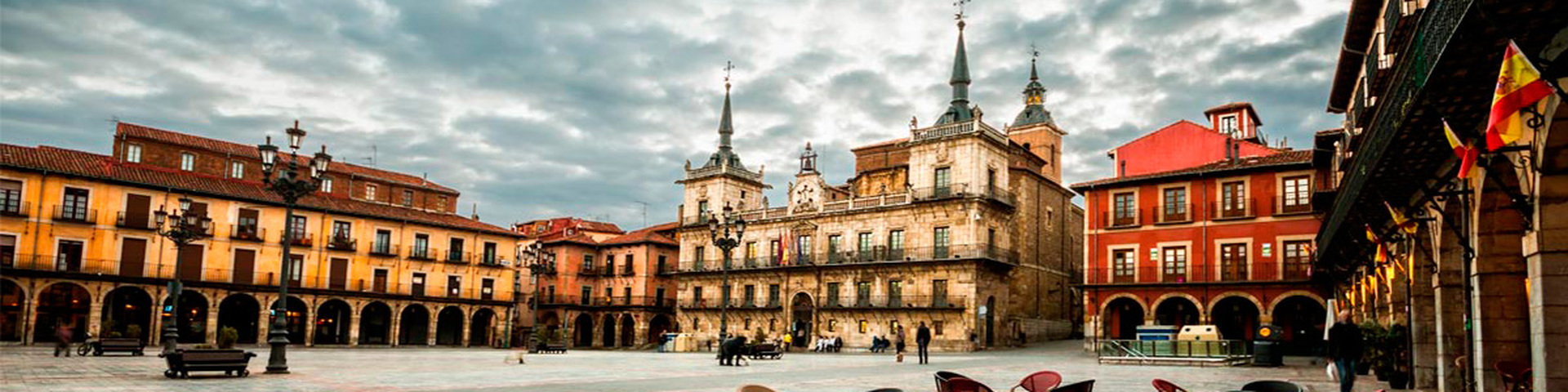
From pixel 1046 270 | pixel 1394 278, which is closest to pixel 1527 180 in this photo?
pixel 1394 278

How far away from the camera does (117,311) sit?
46.1 meters

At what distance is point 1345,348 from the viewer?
13.5 meters

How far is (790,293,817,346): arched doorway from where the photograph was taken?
2115 inches

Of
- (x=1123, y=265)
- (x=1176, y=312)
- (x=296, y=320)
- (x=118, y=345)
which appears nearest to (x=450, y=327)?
(x=296, y=320)

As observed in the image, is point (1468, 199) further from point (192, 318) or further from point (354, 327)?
point (192, 318)

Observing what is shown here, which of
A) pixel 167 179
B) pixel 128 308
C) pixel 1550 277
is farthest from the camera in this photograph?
pixel 167 179

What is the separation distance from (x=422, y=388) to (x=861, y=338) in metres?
36.0

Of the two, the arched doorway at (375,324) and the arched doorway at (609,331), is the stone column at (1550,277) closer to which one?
the arched doorway at (375,324)

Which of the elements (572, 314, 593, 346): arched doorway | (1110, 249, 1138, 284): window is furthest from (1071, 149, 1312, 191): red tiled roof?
(572, 314, 593, 346): arched doorway

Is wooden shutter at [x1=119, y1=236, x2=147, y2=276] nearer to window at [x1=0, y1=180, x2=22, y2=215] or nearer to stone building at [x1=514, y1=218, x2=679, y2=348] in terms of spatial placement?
window at [x1=0, y1=180, x2=22, y2=215]

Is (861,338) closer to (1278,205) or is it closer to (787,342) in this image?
(787,342)

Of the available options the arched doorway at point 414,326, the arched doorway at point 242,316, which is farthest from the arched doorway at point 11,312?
the arched doorway at point 414,326

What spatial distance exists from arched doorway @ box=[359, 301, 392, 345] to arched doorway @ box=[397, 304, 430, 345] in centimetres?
Answer: 85

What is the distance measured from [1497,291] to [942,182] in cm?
3900
